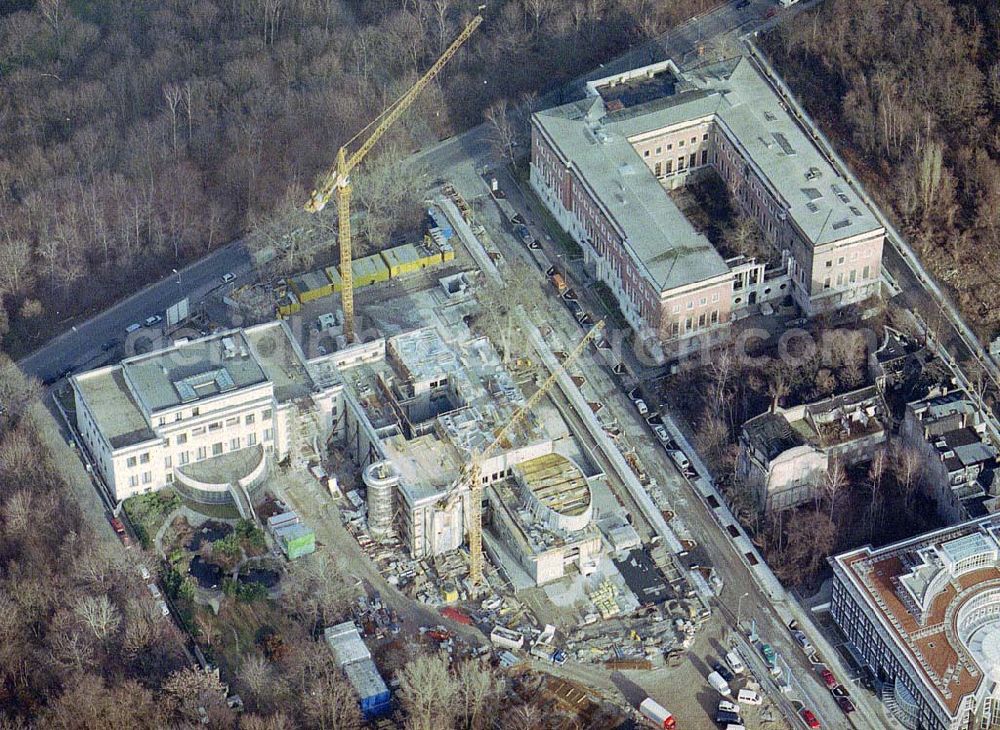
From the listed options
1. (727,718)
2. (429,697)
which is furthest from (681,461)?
(429,697)

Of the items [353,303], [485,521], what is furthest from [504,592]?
[353,303]

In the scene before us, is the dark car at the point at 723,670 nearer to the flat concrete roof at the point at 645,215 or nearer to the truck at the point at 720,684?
the truck at the point at 720,684

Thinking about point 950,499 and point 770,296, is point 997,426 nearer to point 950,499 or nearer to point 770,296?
point 950,499

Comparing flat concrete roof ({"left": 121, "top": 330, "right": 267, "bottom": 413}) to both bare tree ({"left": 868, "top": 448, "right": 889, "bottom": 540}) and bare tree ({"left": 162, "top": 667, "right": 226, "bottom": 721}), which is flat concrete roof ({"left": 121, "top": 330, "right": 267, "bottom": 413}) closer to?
bare tree ({"left": 162, "top": 667, "right": 226, "bottom": 721})

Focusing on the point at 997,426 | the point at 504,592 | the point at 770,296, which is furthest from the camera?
the point at 770,296

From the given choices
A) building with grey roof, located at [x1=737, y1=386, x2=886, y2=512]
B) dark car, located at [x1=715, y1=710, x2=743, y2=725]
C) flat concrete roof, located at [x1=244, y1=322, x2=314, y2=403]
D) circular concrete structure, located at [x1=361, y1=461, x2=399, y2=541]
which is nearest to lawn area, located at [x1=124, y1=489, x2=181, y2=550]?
flat concrete roof, located at [x1=244, y1=322, x2=314, y2=403]
